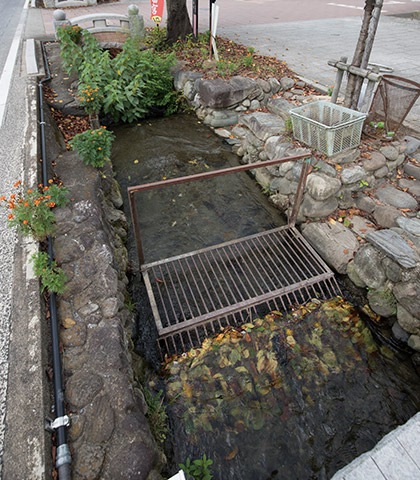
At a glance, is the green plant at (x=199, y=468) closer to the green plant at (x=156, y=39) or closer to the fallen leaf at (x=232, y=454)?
the fallen leaf at (x=232, y=454)

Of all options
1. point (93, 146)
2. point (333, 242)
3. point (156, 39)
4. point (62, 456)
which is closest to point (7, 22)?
point (156, 39)

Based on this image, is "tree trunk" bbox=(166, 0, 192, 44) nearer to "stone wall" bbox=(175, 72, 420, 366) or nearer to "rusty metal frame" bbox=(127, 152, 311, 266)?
"stone wall" bbox=(175, 72, 420, 366)

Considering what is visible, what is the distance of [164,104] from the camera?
286 inches

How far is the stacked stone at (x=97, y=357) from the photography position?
198cm

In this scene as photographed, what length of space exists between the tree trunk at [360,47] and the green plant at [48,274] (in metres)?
4.78

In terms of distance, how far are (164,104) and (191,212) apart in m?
3.71

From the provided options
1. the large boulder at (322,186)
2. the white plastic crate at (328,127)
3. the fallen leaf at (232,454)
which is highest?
the white plastic crate at (328,127)

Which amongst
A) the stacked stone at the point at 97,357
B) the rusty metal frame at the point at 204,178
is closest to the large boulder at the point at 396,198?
the rusty metal frame at the point at 204,178

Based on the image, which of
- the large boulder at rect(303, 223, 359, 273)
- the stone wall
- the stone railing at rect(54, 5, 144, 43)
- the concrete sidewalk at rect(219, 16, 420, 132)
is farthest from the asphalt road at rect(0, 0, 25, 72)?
the large boulder at rect(303, 223, 359, 273)

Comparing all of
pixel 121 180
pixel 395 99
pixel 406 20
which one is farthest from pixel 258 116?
pixel 406 20

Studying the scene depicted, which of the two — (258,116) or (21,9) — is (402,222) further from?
(21,9)

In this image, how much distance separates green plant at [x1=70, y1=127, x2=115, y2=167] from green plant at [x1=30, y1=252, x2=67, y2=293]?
189cm

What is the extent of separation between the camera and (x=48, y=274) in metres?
2.70

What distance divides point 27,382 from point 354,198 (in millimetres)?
4484
